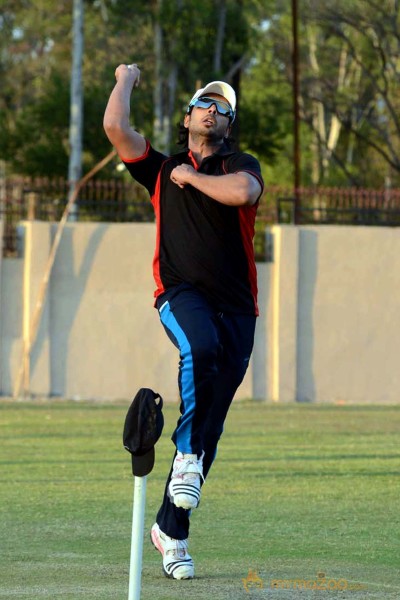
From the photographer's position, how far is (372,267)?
816 inches

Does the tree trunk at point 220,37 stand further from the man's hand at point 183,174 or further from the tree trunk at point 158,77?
the man's hand at point 183,174

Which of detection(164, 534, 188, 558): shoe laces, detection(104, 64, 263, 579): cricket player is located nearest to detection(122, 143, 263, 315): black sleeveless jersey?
detection(104, 64, 263, 579): cricket player

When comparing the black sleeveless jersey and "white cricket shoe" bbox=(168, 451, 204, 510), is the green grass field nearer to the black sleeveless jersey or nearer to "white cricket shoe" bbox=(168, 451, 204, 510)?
"white cricket shoe" bbox=(168, 451, 204, 510)

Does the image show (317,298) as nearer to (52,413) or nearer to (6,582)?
(52,413)

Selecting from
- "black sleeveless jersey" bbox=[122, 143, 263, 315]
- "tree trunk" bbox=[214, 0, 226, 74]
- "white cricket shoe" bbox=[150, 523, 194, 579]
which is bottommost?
"white cricket shoe" bbox=[150, 523, 194, 579]

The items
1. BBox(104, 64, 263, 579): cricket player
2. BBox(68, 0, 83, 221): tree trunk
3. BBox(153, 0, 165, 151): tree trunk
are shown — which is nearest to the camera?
BBox(104, 64, 263, 579): cricket player

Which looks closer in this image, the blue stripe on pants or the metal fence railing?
the blue stripe on pants

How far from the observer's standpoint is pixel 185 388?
6211 mm

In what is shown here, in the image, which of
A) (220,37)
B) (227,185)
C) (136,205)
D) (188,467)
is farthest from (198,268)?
(220,37)

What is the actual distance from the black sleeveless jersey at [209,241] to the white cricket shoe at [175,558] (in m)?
1.05

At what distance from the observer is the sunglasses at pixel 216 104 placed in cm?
652

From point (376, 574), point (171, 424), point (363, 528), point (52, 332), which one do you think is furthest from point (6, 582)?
point (52, 332)

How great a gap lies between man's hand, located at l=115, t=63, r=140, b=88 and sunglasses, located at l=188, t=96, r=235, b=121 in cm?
30

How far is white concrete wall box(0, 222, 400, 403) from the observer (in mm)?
19719
